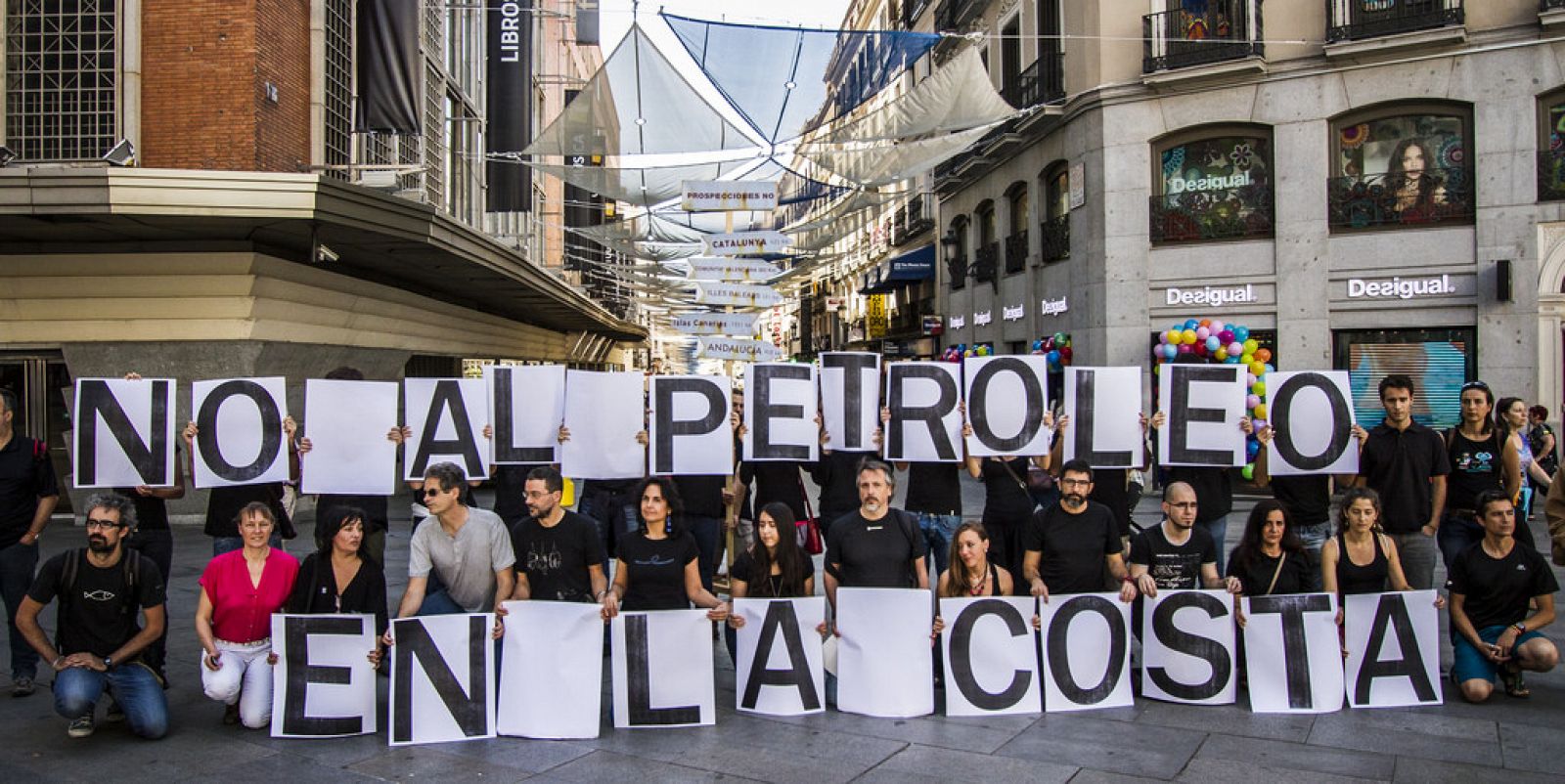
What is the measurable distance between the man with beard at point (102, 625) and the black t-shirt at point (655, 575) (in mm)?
2683

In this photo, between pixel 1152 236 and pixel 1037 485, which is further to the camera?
pixel 1152 236

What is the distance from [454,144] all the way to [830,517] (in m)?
21.5

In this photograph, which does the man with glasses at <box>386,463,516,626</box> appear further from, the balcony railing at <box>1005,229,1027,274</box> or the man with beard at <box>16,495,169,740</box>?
the balcony railing at <box>1005,229,1027,274</box>

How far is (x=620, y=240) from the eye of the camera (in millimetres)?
25359

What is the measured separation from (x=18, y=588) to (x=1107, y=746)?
683cm

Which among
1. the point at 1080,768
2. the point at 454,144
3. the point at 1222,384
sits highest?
the point at 454,144

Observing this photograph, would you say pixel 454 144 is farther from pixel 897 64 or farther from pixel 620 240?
pixel 897 64

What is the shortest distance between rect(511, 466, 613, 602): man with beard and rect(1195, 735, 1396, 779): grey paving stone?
363cm

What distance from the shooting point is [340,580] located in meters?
6.49

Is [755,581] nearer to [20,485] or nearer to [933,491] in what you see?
[933,491]

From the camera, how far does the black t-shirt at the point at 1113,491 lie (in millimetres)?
8109

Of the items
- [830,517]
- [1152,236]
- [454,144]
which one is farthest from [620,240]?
[830,517]

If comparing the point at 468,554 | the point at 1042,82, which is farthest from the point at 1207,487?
the point at 1042,82

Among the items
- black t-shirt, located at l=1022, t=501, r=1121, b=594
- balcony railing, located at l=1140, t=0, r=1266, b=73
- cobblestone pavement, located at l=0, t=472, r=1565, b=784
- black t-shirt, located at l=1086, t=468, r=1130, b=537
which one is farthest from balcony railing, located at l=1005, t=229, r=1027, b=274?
cobblestone pavement, located at l=0, t=472, r=1565, b=784
